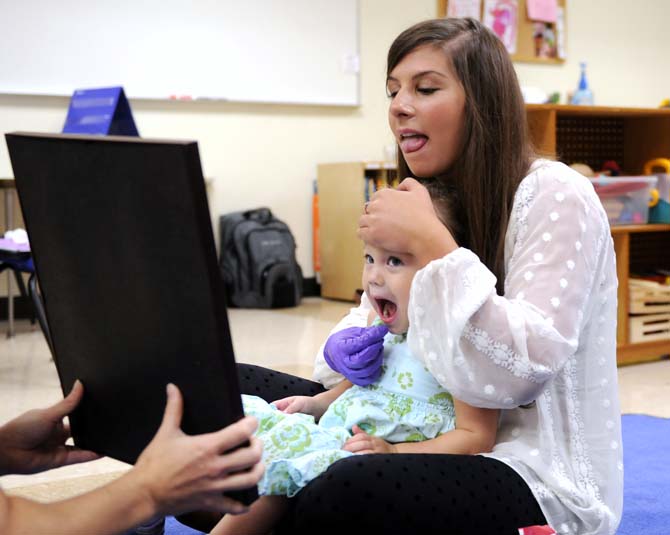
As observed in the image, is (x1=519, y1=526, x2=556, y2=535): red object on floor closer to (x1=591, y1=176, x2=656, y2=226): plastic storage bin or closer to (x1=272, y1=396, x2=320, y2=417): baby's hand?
(x1=272, y1=396, x2=320, y2=417): baby's hand

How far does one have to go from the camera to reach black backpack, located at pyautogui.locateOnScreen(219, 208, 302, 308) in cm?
480

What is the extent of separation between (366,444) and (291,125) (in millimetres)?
4170

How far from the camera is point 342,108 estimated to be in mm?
5254

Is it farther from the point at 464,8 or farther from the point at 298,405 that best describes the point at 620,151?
the point at 298,405

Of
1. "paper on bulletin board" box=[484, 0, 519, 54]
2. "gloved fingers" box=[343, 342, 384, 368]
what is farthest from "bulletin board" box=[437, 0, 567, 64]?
"gloved fingers" box=[343, 342, 384, 368]

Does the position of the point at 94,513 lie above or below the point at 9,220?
above

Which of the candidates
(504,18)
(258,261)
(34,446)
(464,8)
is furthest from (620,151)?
(34,446)

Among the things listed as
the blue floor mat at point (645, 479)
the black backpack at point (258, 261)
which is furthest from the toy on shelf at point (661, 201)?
the black backpack at point (258, 261)

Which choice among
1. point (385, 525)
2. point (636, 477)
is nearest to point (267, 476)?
point (385, 525)

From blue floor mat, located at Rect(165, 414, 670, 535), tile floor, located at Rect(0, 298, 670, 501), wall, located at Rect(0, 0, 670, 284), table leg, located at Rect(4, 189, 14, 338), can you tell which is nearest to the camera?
blue floor mat, located at Rect(165, 414, 670, 535)

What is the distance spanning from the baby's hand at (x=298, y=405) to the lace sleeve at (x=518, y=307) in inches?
12.0

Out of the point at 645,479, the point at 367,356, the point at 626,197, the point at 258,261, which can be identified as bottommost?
the point at 258,261

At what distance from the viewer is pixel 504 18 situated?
224 inches

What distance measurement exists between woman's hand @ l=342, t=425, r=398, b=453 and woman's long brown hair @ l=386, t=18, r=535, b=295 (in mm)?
254
